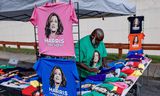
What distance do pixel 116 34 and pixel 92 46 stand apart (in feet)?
26.5

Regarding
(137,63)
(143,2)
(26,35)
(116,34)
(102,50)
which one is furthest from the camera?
(26,35)

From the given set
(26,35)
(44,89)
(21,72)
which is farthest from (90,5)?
(26,35)

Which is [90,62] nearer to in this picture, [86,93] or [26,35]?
[86,93]

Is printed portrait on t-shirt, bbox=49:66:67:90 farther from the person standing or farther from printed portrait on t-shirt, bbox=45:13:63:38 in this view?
the person standing

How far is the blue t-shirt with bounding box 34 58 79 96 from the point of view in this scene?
11.1 ft

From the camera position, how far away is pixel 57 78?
353 centimetres

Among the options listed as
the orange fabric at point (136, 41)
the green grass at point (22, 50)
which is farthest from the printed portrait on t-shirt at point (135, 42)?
the green grass at point (22, 50)

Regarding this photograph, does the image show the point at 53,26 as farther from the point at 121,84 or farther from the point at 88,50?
the point at 121,84

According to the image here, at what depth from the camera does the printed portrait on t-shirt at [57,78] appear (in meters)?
3.47

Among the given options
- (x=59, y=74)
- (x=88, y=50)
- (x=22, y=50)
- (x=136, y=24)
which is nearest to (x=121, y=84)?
(x=88, y=50)

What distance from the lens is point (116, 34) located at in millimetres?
12531

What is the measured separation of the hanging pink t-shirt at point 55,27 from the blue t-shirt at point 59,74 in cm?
13

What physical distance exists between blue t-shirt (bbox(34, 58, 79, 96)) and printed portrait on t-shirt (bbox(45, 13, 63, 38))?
1.17ft

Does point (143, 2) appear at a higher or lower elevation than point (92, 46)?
higher
